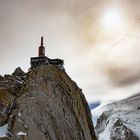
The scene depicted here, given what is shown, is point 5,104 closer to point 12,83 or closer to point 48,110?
point 48,110

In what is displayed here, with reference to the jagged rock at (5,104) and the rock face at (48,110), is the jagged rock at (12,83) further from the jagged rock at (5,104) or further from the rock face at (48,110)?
the jagged rock at (5,104)

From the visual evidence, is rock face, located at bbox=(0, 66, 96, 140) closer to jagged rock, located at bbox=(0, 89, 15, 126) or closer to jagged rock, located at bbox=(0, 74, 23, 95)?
jagged rock, located at bbox=(0, 89, 15, 126)

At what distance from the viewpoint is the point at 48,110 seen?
66312 millimetres

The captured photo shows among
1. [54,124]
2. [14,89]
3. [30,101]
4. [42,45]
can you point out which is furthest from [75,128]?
[42,45]

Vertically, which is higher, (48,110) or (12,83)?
(12,83)

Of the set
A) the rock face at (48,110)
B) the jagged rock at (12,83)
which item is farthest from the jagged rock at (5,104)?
the jagged rock at (12,83)

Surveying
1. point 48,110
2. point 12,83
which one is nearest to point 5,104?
point 48,110

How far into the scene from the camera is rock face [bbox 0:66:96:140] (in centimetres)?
6103

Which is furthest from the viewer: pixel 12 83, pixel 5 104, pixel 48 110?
pixel 12 83

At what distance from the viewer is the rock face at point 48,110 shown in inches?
2403

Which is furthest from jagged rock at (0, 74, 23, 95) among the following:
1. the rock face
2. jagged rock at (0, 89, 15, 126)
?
jagged rock at (0, 89, 15, 126)

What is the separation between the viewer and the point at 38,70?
3007 inches

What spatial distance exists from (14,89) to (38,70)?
770 cm

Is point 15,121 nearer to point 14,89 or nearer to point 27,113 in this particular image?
point 27,113
